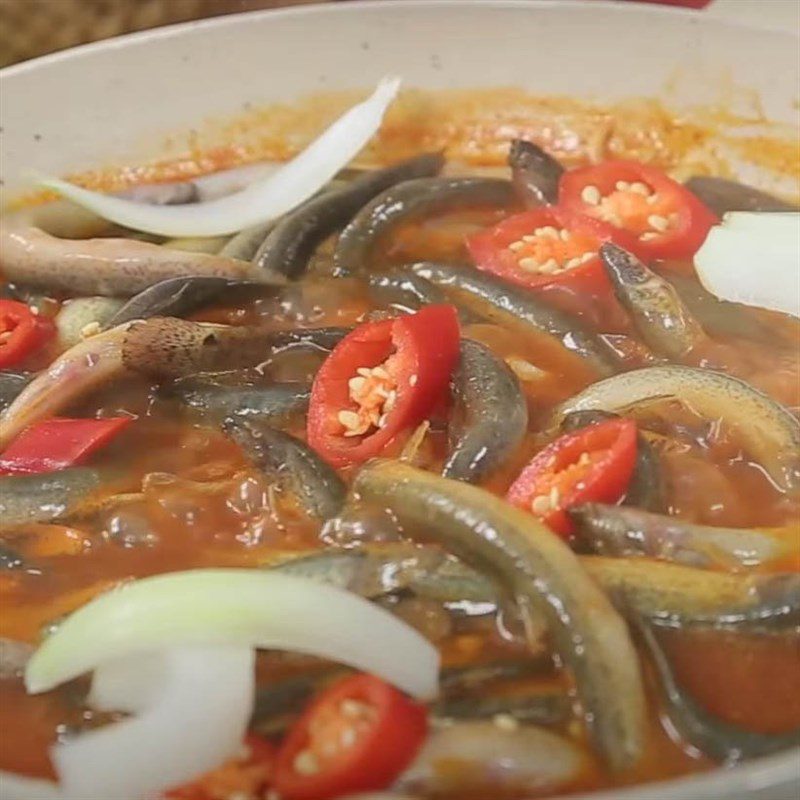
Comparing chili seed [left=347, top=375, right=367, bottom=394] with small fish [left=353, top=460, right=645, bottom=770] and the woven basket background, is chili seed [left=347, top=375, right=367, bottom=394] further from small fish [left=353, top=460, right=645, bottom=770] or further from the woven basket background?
the woven basket background

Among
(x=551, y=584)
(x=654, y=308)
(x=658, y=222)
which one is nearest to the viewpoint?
(x=551, y=584)

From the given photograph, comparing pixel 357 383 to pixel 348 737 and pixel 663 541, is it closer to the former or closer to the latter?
pixel 663 541

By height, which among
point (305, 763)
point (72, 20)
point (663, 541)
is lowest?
point (305, 763)

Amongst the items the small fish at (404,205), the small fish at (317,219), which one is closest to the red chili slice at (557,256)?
the small fish at (404,205)

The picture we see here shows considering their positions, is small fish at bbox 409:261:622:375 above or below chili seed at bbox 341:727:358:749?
above

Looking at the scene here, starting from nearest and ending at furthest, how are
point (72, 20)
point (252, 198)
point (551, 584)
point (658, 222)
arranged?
point (551, 584), point (658, 222), point (252, 198), point (72, 20)

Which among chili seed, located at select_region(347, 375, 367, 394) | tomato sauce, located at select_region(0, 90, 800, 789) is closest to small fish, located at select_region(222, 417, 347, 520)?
tomato sauce, located at select_region(0, 90, 800, 789)

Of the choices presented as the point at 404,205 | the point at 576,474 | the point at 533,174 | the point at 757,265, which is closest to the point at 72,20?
the point at 404,205
